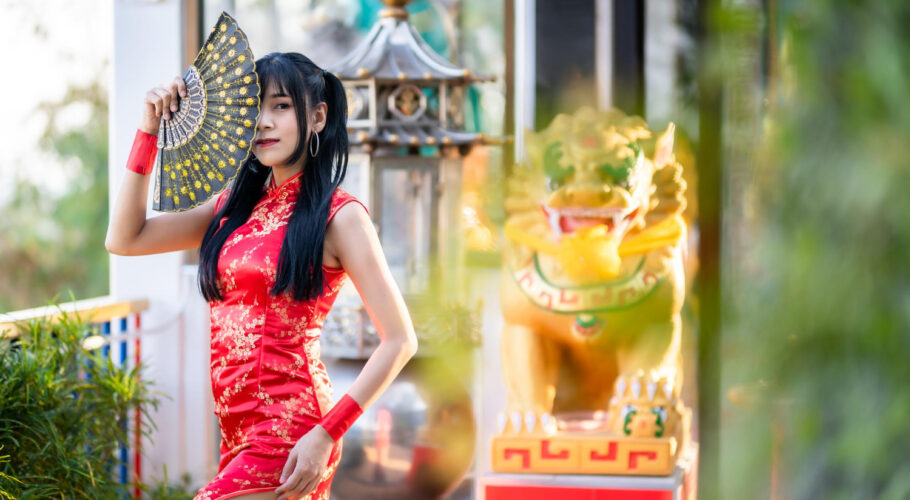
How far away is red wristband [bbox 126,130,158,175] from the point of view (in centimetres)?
154

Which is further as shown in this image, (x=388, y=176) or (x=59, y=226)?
(x=59, y=226)

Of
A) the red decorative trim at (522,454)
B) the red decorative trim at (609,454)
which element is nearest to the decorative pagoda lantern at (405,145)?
the red decorative trim at (522,454)

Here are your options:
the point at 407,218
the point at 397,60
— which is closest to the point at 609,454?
the point at 407,218

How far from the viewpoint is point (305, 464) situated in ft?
4.64

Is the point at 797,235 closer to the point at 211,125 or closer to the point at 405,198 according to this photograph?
the point at 211,125

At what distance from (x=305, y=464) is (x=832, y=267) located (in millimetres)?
1174

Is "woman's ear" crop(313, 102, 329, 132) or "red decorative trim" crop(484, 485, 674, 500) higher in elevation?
"woman's ear" crop(313, 102, 329, 132)

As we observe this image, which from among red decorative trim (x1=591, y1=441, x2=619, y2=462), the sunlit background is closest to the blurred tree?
red decorative trim (x1=591, y1=441, x2=619, y2=462)

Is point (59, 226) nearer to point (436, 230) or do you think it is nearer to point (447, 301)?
point (436, 230)

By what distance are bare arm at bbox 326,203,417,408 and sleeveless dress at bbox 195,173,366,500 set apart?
0.03 metres

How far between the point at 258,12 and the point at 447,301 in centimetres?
272

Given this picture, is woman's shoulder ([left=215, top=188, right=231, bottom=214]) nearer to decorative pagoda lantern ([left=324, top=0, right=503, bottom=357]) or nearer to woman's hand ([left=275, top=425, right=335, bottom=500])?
woman's hand ([left=275, top=425, right=335, bottom=500])

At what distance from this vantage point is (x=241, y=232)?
1549mm

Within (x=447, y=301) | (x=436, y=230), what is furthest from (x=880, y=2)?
(x=436, y=230)
